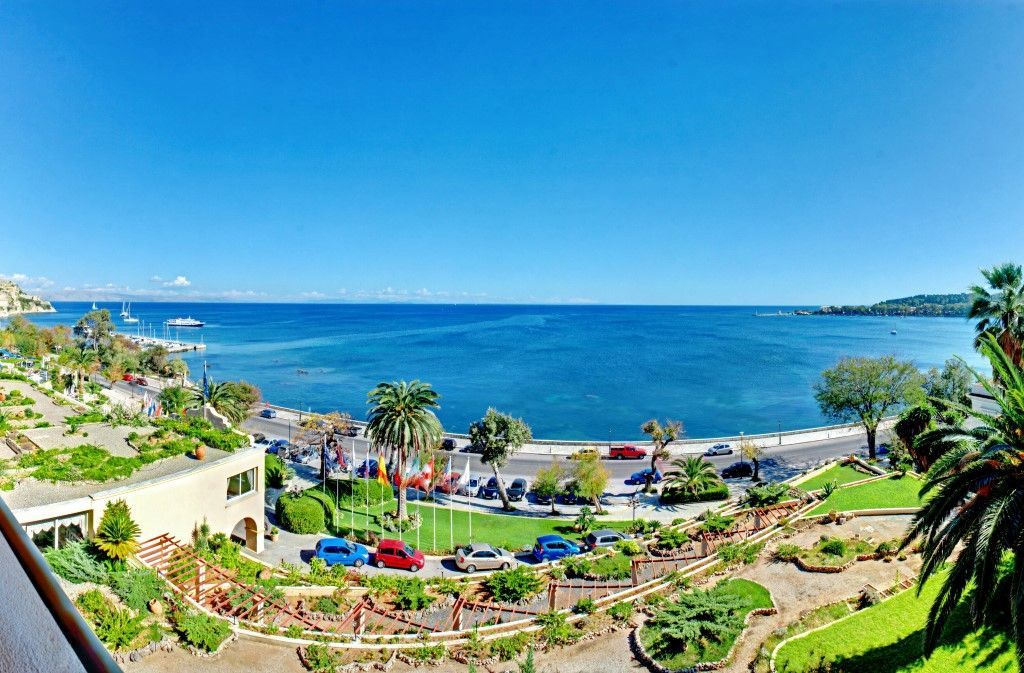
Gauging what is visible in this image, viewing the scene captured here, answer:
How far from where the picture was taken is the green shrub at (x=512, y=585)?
17.5 meters

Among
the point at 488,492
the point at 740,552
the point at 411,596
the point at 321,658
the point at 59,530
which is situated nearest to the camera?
the point at 321,658

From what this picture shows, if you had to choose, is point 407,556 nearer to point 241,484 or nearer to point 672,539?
point 241,484

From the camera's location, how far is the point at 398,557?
21719mm

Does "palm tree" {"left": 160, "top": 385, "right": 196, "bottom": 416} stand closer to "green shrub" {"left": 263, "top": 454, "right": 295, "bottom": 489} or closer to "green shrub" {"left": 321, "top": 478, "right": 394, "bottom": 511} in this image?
"green shrub" {"left": 263, "top": 454, "right": 295, "bottom": 489}

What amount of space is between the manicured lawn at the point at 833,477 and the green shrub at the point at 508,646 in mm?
20399

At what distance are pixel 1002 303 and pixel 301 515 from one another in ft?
114

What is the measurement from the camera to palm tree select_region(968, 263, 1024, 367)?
25.9 m

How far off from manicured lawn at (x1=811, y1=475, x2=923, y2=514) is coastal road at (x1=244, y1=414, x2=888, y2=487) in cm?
1007

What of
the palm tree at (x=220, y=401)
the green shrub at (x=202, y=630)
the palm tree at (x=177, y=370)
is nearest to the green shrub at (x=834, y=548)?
the green shrub at (x=202, y=630)

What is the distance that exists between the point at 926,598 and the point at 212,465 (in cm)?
2151

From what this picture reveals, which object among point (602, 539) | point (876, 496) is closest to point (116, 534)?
point (602, 539)

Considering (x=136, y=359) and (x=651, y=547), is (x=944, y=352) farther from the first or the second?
(x=136, y=359)

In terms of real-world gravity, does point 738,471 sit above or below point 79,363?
below

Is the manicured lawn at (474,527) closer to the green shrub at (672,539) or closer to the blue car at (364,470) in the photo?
the green shrub at (672,539)
